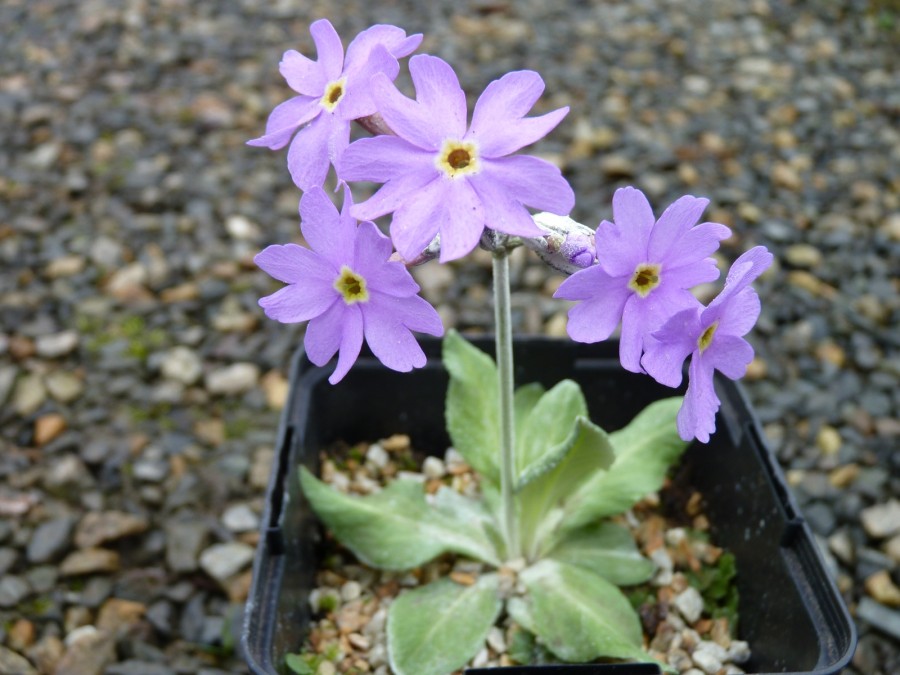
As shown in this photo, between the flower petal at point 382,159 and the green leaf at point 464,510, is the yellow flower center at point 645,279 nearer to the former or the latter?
the flower petal at point 382,159

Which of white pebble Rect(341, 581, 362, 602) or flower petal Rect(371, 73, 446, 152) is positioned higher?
flower petal Rect(371, 73, 446, 152)

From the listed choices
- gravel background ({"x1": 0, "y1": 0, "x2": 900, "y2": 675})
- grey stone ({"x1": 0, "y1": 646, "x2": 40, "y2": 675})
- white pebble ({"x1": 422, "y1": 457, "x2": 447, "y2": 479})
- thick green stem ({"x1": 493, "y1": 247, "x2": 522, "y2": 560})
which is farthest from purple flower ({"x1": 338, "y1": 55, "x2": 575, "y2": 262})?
grey stone ({"x1": 0, "y1": 646, "x2": 40, "y2": 675})

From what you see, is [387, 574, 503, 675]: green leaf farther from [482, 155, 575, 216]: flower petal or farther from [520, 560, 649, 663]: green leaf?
[482, 155, 575, 216]: flower petal

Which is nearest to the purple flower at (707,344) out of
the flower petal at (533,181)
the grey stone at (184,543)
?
the flower petal at (533,181)

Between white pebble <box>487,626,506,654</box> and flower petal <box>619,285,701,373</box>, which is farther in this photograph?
white pebble <box>487,626,506,654</box>

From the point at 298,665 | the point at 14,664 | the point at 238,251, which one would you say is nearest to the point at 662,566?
the point at 298,665

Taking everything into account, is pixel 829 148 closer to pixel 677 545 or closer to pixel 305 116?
pixel 677 545

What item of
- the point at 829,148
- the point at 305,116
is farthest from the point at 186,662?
the point at 829,148

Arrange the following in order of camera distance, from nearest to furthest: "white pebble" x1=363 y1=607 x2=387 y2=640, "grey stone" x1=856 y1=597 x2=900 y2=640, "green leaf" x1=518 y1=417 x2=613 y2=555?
"green leaf" x1=518 y1=417 x2=613 y2=555 → "white pebble" x1=363 y1=607 x2=387 y2=640 → "grey stone" x1=856 y1=597 x2=900 y2=640
